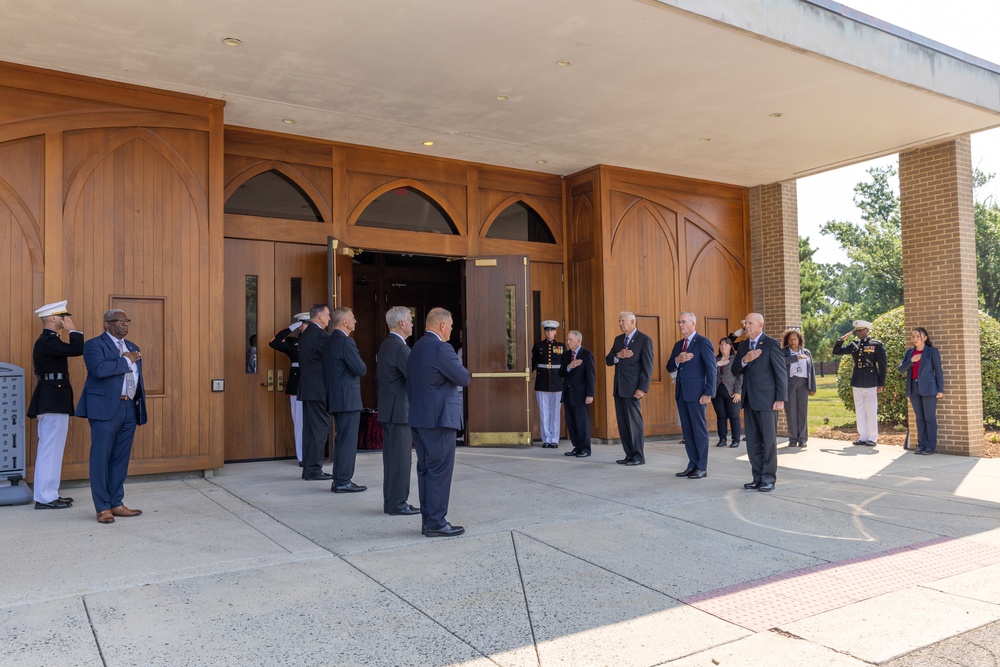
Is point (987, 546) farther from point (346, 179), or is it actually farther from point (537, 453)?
point (346, 179)

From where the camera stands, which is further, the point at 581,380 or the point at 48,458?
the point at 581,380

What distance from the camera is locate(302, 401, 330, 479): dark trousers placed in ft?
23.9

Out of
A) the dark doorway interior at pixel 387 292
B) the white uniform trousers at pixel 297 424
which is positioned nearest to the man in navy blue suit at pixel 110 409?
the white uniform trousers at pixel 297 424

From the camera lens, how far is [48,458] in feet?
19.8

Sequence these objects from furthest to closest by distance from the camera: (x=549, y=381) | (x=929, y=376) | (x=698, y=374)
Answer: (x=549, y=381) → (x=929, y=376) → (x=698, y=374)

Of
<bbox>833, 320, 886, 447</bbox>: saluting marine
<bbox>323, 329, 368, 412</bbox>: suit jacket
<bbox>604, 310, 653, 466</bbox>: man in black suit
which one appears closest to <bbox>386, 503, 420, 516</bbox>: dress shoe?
<bbox>323, 329, 368, 412</bbox>: suit jacket

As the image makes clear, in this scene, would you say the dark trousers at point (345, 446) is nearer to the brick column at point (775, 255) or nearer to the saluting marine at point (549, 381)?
the saluting marine at point (549, 381)

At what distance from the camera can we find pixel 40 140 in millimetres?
6855

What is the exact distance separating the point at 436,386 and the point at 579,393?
4.42m

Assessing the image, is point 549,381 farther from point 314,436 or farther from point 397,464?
point 397,464

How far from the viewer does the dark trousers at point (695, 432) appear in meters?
7.32

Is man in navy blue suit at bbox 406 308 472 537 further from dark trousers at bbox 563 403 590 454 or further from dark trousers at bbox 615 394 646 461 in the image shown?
dark trousers at bbox 563 403 590 454

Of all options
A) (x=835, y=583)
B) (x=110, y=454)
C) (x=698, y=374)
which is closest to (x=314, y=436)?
(x=110, y=454)

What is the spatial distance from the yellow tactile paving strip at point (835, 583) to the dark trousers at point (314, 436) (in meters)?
4.47
